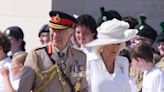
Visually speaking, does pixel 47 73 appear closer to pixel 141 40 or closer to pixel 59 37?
pixel 59 37

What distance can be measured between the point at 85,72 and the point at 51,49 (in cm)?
41

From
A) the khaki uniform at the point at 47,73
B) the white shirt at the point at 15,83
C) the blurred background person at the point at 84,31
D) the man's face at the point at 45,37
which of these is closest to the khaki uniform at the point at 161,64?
the blurred background person at the point at 84,31

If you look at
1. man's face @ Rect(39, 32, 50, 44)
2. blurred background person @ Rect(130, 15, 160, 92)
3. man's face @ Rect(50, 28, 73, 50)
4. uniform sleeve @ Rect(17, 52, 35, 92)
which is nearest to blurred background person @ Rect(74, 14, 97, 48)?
blurred background person @ Rect(130, 15, 160, 92)

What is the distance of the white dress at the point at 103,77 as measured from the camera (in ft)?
17.1

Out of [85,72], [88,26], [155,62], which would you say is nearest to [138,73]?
[155,62]

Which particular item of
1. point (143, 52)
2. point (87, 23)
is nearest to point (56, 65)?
point (143, 52)

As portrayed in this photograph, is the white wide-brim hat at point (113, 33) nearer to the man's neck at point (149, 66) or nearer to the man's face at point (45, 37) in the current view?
the man's neck at point (149, 66)

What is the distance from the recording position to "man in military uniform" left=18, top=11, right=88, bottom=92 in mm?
4680

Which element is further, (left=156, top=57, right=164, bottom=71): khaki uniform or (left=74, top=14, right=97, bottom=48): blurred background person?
(left=74, top=14, right=97, bottom=48): blurred background person

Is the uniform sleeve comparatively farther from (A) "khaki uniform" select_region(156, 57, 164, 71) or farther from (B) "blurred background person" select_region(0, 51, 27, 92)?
(A) "khaki uniform" select_region(156, 57, 164, 71)

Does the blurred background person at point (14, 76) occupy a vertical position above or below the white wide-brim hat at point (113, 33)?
below

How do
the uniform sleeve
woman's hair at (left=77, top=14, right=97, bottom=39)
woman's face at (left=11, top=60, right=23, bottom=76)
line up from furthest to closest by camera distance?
woman's hair at (left=77, top=14, right=97, bottom=39) → woman's face at (left=11, top=60, right=23, bottom=76) → the uniform sleeve

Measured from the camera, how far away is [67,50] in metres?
4.87

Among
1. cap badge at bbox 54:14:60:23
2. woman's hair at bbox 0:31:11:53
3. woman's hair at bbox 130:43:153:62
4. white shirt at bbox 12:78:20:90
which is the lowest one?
white shirt at bbox 12:78:20:90
